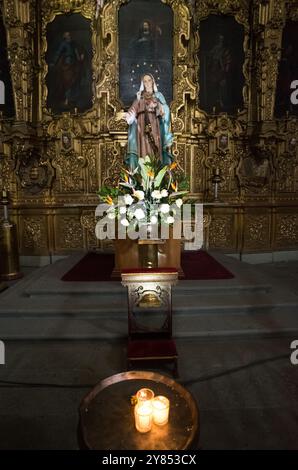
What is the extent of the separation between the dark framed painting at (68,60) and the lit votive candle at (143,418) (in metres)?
7.78

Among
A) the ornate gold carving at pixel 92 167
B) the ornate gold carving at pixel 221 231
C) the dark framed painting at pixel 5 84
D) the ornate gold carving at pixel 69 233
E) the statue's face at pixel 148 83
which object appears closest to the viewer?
the statue's face at pixel 148 83

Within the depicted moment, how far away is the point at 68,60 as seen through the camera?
7.72 metres

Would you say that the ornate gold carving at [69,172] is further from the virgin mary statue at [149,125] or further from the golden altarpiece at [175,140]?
the virgin mary statue at [149,125]

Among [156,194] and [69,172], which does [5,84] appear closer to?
[69,172]

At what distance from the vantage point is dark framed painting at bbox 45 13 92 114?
25.3 ft

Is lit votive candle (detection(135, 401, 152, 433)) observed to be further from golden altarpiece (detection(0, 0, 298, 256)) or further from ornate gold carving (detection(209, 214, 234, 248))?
ornate gold carving (detection(209, 214, 234, 248))

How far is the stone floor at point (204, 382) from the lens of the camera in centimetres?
244

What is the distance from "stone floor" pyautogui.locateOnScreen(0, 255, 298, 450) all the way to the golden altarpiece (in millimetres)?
4259

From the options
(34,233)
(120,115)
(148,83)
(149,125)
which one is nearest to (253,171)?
(149,125)

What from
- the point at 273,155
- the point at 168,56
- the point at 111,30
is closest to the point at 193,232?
the point at 273,155

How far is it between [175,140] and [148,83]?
5.68 ft

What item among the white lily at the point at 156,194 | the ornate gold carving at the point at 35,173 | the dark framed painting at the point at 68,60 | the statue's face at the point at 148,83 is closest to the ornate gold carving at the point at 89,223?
the ornate gold carving at the point at 35,173

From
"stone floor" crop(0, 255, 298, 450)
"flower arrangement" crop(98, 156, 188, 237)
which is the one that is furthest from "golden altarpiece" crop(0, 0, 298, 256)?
"stone floor" crop(0, 255, 298, 450)
